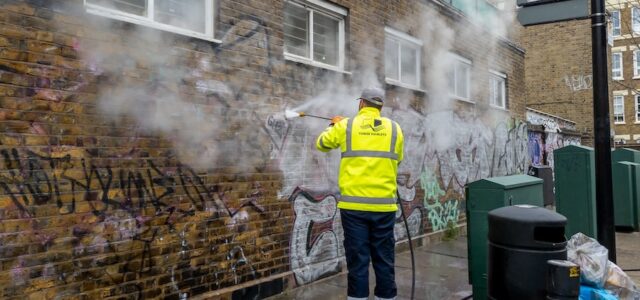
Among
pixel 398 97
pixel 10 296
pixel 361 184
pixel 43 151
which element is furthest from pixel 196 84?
pixel 398 97

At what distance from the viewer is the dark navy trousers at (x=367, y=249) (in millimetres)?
3785

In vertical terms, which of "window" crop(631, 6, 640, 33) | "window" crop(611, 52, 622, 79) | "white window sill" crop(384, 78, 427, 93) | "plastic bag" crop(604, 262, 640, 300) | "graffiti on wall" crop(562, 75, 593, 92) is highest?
"window" crop(611, 52, 622, 79)

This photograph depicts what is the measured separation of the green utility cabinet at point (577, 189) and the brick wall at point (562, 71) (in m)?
13.5

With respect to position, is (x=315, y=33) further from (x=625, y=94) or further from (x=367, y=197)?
(x=625, y=94)

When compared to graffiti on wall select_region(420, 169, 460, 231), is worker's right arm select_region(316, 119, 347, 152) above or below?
above

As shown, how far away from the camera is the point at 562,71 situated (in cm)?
2000

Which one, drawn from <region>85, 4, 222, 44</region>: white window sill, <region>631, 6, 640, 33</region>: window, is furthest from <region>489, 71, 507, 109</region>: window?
<region>85, 4, 222, 44</region>: white window sill

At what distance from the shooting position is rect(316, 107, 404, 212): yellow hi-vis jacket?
3.82 m

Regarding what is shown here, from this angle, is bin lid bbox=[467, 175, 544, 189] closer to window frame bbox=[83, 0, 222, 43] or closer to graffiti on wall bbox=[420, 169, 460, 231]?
window frame bbox=[83, 0, 222, 43]

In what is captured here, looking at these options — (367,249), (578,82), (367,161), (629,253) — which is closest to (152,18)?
(367,161)

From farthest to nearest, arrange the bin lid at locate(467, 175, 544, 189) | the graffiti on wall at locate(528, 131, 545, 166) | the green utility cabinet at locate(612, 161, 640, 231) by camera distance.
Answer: the graffiti on wall at locate(528, 131, 545, 166) < the green utility cabinet at locate(612, 161, 640, 231) < the bin lid at locate(467, 175, 544, 189)

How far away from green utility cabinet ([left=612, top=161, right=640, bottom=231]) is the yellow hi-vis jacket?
21.8 feet

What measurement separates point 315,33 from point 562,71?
17331mm

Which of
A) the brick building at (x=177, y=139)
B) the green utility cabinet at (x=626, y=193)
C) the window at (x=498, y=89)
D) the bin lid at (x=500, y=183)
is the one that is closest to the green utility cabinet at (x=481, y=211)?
the bin lid at (x=500, y=183)
